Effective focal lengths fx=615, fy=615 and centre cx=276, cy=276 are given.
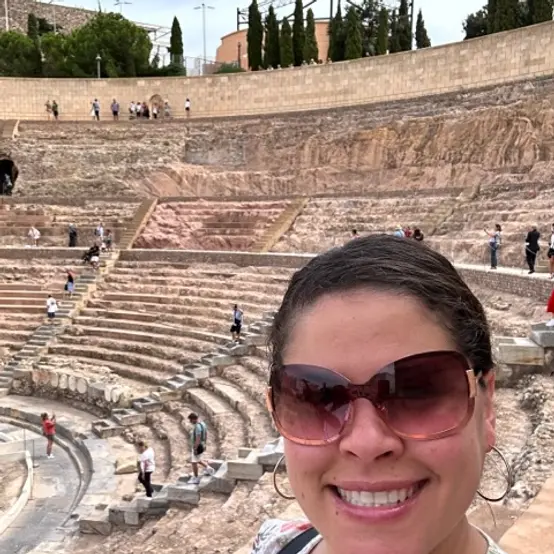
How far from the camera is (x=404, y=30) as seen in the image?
1731 inches

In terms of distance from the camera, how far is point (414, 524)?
1167 mm

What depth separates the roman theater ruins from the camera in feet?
23.7

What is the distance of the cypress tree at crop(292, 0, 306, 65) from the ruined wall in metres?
27.5

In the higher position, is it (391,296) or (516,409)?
(391,296)

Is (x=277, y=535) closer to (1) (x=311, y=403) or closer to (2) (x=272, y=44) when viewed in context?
(1) (x=311, y=403)

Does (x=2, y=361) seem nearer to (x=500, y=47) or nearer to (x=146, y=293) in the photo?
(x=146, y=293)

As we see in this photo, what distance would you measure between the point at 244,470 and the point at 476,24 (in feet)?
132

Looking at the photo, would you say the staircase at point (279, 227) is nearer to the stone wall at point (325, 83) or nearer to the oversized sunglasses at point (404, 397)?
the stone wall at point (325, 83)

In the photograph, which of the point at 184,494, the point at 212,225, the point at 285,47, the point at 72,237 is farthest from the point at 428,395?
the point at 285,47

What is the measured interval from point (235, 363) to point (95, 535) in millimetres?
5421

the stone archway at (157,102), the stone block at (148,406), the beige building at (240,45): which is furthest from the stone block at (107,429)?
the beige building at (240,45)

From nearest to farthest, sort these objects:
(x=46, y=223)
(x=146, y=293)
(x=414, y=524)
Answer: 1. (x=414, y=524)
2. (x=146, y=293)
3. (x=46, y=223)

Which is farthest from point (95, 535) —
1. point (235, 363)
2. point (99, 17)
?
point (99, 17)

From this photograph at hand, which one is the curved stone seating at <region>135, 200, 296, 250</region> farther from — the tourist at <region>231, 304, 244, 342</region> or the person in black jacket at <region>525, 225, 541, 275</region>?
the person in black jacket at <region>525, 225, 541, 275</region>
